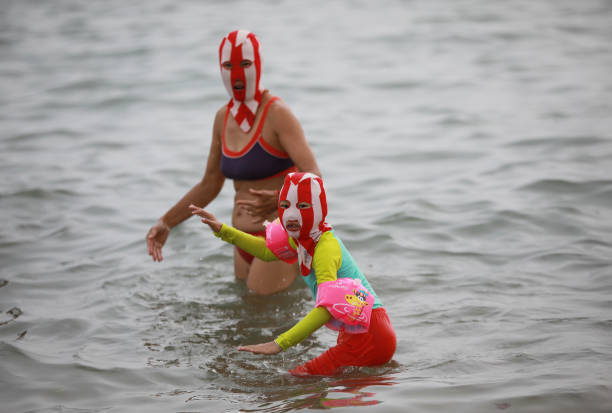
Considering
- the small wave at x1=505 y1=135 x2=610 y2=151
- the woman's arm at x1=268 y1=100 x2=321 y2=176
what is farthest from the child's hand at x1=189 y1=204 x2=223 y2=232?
the small wave at x1=505 y1=135 x2=610 y2=151

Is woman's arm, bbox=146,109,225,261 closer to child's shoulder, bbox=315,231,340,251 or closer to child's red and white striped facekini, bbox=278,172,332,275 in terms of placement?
child's red and white striped facekini, bbox=278,172,332,275

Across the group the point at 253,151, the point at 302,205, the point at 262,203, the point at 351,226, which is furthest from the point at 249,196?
the point at 351,226

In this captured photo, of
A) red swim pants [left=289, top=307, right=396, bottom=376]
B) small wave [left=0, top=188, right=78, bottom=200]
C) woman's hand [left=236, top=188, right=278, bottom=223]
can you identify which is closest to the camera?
red swim pants [left=289, top=307, right=396, bottom=376]

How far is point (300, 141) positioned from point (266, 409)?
79.6 inches

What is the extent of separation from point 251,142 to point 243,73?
511 millimetres

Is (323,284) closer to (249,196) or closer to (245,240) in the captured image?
(245,240)

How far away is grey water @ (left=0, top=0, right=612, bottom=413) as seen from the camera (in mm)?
4660

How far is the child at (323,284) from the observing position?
422 cm

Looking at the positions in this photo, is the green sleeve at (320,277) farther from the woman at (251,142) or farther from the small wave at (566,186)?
the small wave at (566,186)

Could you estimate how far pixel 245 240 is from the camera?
4.69 m

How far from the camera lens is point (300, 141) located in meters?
5.39

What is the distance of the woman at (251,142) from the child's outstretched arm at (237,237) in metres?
0.52

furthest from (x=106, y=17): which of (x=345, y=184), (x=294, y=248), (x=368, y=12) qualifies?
(x=294, y=248)

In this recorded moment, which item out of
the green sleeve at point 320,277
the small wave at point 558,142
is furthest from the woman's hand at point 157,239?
the small wave at point 558,142
